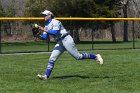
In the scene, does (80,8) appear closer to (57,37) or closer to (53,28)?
(57,37)

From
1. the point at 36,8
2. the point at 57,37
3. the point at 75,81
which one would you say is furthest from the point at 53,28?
the point at 36,8

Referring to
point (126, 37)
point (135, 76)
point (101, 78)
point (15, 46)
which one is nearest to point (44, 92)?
point (101, 78)

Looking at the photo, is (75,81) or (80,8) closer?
(75,81)

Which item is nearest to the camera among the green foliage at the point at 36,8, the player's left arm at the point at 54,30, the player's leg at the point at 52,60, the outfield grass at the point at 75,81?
the outfield grass at the point at 75,81

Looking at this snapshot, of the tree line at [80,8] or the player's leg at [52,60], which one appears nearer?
the player's leg at [52,60]

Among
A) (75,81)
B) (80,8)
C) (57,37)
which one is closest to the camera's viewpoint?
(75,81)

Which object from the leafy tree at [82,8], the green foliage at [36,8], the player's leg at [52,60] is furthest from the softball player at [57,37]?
the green foliage at [36,8]

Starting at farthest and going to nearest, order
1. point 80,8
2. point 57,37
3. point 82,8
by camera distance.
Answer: point 82,8 → point 80,8 → point 57,37

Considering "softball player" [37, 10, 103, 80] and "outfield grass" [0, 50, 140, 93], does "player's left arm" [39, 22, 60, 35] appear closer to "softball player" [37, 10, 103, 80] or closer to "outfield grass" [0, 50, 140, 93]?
"softball player" [37, 10, 103, 80]

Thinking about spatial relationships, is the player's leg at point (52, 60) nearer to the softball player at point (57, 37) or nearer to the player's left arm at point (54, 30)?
the softball player at point (57, 37)

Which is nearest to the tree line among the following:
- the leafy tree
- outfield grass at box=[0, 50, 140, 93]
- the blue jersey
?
the leafy tree

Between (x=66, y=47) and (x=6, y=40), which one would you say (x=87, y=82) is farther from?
(x=6, y=40)

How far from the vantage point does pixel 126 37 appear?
109 feet

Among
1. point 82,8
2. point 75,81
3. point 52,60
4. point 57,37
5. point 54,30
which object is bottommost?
point 82,8
